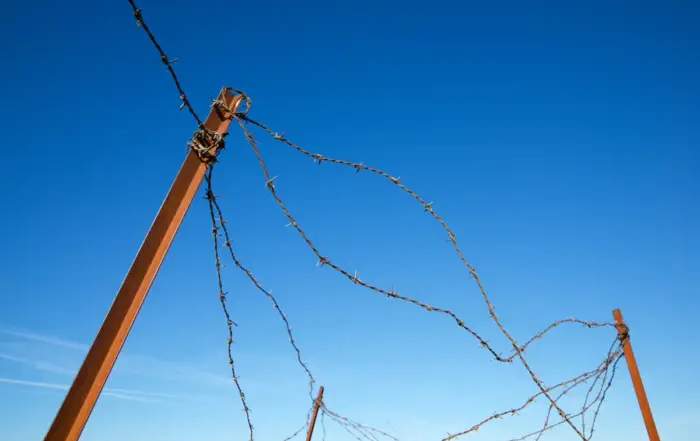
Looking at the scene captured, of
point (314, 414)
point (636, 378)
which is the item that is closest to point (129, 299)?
point (636, 378)

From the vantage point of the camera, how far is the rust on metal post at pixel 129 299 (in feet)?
5.49

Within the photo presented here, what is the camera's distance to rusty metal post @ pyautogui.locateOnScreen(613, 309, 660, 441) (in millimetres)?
4114

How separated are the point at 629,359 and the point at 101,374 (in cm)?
487

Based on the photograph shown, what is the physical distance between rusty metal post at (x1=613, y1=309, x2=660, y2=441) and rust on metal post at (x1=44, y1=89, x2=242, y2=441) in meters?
4.59

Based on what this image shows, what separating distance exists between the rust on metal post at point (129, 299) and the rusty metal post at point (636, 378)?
4590 millimetres

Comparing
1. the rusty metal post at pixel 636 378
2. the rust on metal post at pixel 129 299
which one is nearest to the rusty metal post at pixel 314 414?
the rusty metal post at pixel 636 378

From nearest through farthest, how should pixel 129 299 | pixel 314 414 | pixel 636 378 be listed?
1. pixel 129 299
2. pixel 636 378
3. pixel 314 414

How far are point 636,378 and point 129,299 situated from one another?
477cm

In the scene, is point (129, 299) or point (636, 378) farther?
point (636, 378)

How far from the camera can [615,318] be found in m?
4.79

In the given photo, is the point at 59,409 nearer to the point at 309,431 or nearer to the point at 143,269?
the point at 143,269

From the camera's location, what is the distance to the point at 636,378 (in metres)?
4.41

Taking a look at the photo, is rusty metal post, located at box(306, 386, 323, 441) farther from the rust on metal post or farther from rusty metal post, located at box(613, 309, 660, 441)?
the rust on metal post

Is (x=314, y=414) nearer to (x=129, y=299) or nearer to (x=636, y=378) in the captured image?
(x=636, y=378)
